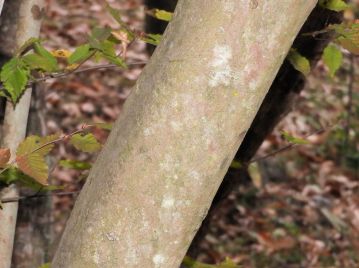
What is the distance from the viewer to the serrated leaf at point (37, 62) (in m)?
1.62

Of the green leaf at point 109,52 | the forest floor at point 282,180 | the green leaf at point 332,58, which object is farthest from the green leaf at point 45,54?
the forest floor at point 282,180

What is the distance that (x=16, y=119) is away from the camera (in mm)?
1737

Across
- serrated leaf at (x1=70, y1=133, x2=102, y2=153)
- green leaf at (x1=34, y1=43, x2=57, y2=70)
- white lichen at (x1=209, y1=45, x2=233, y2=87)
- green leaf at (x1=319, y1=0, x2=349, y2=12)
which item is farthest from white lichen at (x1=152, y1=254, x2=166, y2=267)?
green leaf at (x1=319, y1=0, x2=349, y2=12)

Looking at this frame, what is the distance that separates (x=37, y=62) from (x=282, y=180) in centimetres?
431

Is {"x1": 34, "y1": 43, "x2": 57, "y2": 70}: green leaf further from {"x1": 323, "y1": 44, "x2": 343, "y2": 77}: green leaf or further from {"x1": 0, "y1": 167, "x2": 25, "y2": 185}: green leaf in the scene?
{"x1": 323, "y1": 44, "x2": 343, "y2": 77}: green leaf

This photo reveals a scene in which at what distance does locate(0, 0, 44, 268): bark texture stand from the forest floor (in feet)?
8.94

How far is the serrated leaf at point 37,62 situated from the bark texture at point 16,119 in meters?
0.15

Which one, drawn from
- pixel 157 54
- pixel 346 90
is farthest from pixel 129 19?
pixel 157 54

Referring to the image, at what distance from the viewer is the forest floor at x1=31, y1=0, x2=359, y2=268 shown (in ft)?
16.2

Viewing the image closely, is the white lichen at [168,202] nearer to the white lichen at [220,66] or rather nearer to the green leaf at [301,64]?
the white lichen at [220,66]

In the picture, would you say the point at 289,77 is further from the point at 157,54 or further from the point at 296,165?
the point at 296,165

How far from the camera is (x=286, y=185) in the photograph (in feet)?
18.6

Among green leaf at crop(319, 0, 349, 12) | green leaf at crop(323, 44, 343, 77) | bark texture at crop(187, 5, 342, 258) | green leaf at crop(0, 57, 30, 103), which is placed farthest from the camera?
bark texture at crop(187, 5, 342, 258)

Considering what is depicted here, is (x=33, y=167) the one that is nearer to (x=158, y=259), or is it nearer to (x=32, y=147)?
(x=32, y=147)
